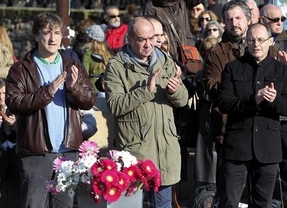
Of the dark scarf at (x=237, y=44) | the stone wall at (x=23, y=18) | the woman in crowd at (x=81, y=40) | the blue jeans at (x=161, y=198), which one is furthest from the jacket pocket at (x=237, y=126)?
the stone wall at (x=23, y=18)

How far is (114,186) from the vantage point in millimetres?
6383

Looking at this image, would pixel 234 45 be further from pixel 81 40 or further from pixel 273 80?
pixel 81 40

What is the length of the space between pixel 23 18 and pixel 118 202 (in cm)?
1495

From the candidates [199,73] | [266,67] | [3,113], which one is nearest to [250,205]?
[266,67]

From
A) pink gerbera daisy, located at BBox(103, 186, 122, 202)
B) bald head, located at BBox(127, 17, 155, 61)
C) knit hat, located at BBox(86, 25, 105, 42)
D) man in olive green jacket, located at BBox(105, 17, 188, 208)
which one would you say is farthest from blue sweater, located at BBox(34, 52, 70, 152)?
knit hat, located at BBox(86, 25, 105, 42)

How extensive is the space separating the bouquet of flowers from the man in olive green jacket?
969mm

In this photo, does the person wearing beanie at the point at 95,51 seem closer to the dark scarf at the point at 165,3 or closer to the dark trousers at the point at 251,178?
the dark scarf at the point at 165,3

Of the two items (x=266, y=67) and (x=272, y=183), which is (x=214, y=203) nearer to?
(x=272, y=183)

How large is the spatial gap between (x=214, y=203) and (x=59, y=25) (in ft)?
6.91

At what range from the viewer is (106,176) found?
6.45 metres

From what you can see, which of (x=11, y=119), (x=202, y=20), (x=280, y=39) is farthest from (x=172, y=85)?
(x=202, y=20)

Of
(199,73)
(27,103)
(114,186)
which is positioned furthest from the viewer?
(199,73)

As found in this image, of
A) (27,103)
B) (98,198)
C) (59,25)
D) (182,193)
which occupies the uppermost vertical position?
(59,25)

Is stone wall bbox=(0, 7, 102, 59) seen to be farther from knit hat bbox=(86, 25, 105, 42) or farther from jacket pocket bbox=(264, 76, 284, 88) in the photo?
jacket pocket bbox=(264, 76, 284, 88)
